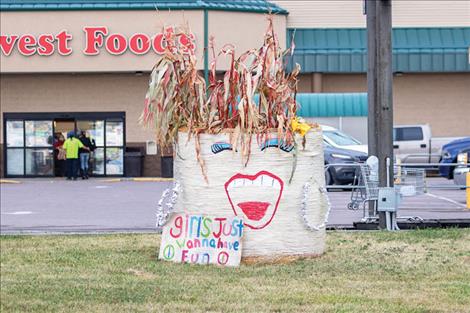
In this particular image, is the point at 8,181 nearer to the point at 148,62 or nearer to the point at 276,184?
the point at 148,62

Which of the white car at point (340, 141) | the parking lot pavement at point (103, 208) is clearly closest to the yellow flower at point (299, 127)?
the parking lot pavement at point (103, 208)

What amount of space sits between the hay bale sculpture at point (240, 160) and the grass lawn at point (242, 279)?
0.34m

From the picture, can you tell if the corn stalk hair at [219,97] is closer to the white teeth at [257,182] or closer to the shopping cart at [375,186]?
the white teeth at [257,182]

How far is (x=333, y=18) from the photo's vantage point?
4144 centimetres

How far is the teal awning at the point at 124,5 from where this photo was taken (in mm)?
37844

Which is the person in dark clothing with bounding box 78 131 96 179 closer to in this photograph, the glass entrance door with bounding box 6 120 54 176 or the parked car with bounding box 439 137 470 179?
the glass entrance door with bounding box 6 120 54 176

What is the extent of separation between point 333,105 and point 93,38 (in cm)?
870

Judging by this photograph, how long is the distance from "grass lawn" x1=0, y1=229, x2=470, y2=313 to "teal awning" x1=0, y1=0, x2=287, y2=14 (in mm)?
24654

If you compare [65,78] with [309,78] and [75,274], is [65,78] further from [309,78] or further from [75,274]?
[75,274]

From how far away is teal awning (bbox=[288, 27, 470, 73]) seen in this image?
132 ft

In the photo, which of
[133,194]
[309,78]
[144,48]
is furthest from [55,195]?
[309,78]

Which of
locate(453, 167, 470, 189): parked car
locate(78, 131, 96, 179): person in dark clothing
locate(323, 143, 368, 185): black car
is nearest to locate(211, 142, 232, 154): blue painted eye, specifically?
locate(453, 167, 470, 189): parked car

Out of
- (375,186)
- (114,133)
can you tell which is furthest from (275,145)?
(114,133)

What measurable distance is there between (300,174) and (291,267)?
1124 mm
